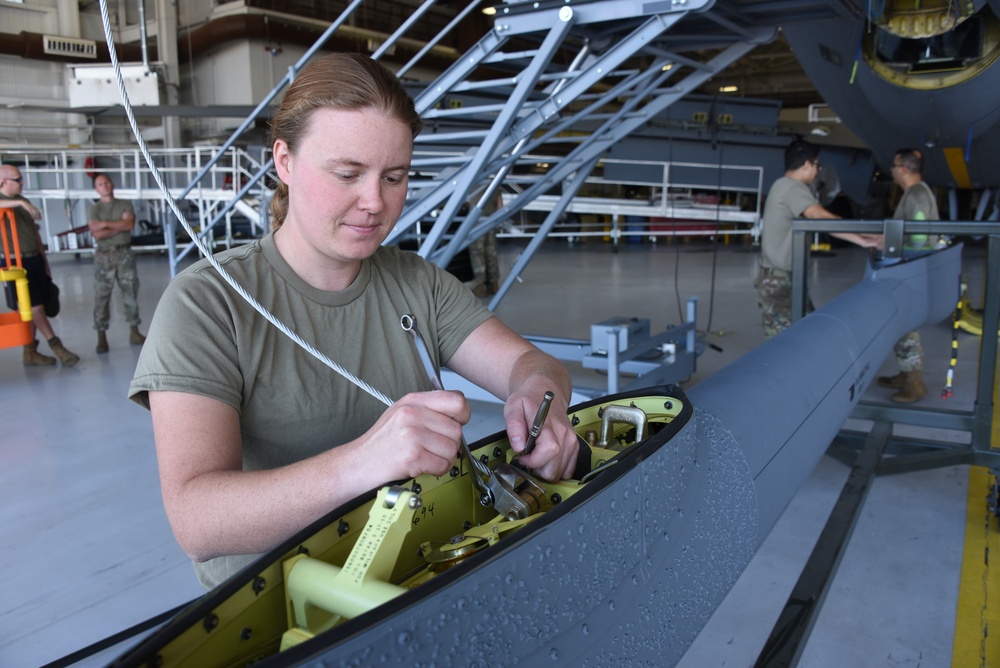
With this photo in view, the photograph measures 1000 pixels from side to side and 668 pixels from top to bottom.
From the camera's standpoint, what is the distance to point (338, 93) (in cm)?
108

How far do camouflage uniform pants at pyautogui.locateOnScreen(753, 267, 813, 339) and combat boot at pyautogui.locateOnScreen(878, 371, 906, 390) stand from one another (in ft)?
3.14

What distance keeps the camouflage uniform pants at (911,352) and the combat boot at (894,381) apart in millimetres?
206

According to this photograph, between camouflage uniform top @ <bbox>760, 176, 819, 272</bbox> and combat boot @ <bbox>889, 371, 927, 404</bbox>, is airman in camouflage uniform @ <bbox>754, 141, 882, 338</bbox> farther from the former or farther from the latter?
combat boot @ <bbox>889, 371, 927, 404</bbox>

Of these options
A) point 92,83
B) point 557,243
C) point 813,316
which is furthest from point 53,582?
point 92,83

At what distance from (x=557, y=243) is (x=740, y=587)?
14168 mm

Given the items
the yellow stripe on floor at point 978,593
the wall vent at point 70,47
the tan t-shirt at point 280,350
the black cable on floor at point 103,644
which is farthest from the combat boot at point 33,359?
the wall vent at point 70,47

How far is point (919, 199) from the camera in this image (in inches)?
190

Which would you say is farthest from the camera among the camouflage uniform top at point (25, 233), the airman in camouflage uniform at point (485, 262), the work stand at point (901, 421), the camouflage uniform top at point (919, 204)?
the airman in camouflage uniform at point (485, 262)

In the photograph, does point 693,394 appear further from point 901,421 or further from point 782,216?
point 782,216

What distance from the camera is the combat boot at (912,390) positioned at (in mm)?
4594

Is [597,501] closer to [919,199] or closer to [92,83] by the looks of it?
[919,199]

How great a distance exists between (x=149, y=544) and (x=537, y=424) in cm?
244

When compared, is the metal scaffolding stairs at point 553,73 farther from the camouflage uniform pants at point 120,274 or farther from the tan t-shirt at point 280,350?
the camouflage uniform pants at point 120,274

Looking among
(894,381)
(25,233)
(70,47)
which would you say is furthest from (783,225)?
(70,47)
